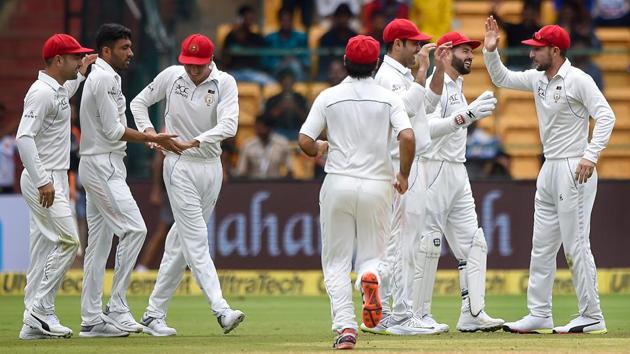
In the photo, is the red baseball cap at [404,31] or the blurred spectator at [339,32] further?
the blurred spectator at [339,32]

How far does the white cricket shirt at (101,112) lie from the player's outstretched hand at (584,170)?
Answer: 3087mm

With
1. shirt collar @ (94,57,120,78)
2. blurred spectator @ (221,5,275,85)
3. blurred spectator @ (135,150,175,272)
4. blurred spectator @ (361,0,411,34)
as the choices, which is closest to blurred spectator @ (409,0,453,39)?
blurred spectator @ (361,0,411,34)

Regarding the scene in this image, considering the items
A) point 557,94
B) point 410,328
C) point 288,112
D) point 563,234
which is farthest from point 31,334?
point 288,112

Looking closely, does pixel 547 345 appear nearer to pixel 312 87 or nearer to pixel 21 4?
pixel 312 87

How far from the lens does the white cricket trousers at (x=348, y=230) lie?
862 cm

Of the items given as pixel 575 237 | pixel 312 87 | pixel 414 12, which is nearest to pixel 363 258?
pixel 575 237

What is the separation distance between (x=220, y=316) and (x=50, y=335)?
1175 mm

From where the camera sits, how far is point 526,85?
33.8 ft

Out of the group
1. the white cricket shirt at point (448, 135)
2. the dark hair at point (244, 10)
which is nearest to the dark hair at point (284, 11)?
the dark hair at point (244, 10)

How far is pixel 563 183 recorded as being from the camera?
994cm

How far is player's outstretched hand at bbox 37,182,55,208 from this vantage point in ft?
31.0

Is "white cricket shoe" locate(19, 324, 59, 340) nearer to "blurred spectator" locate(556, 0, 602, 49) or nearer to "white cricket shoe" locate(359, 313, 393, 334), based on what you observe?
"white cricket shoe" locate(359, 313, 393, 334)

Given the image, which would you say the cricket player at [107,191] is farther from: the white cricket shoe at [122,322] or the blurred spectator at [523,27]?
the blurred spectator at [523,27]

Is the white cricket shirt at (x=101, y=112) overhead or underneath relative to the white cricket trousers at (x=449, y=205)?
overhead
